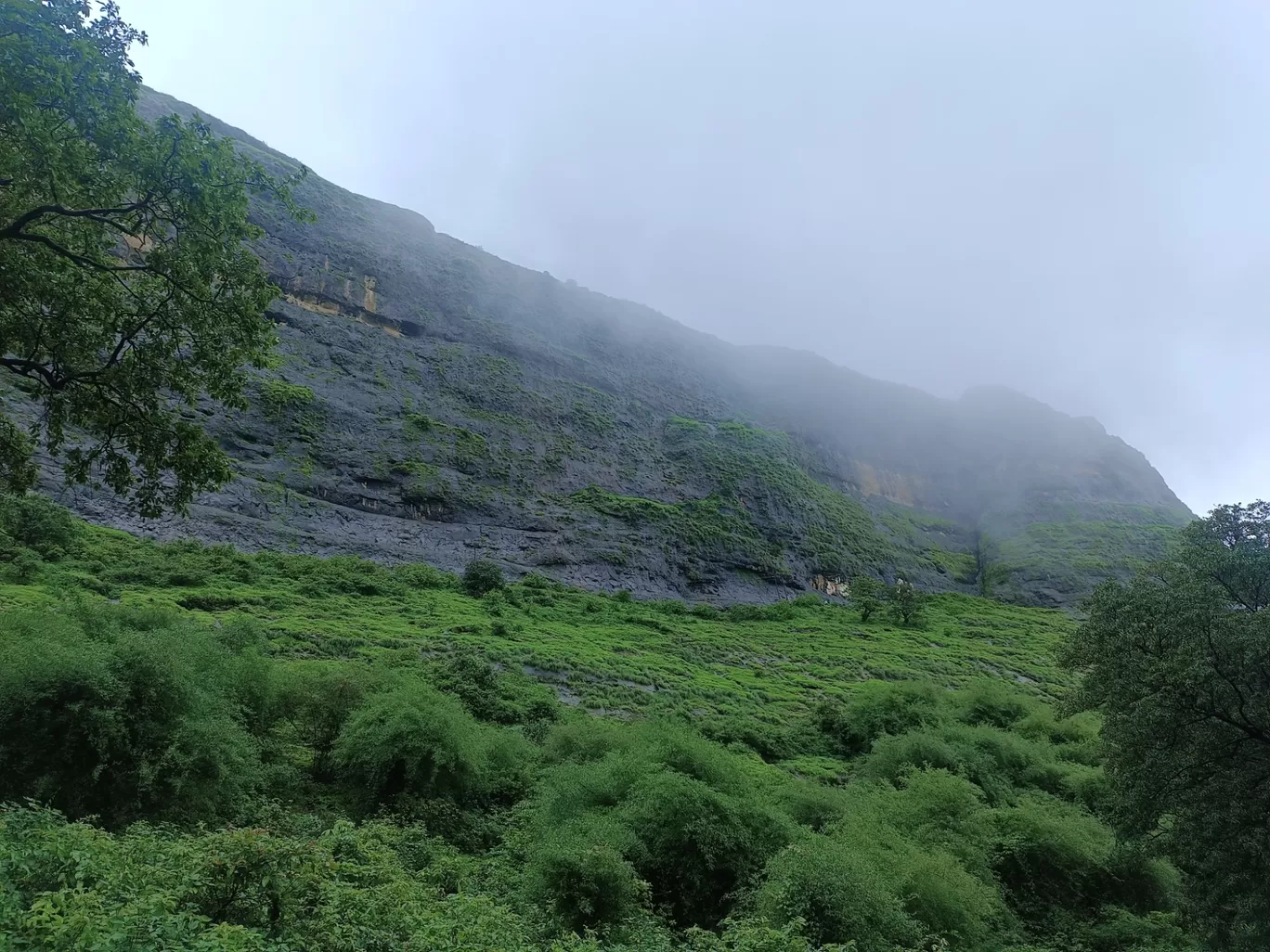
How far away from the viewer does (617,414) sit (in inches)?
3780

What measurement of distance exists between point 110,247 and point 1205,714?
20.5 meters

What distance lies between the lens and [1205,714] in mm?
12898

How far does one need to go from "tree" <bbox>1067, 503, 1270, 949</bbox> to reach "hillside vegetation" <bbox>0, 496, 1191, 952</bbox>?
5.45ft

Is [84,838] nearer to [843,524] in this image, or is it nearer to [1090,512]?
[843,524]

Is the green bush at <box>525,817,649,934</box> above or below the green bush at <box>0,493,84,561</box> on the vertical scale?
above

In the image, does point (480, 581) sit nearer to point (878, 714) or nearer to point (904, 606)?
point (878, 714)

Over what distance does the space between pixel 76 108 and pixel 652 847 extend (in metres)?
15.2

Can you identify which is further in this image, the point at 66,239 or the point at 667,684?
the point at 667,684

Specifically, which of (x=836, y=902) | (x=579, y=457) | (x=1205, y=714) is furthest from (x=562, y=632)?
(x=579, y=457)

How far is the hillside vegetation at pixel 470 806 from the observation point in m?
8.07

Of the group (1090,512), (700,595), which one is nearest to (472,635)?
(700,595)

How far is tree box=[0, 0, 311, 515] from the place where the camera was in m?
9.05

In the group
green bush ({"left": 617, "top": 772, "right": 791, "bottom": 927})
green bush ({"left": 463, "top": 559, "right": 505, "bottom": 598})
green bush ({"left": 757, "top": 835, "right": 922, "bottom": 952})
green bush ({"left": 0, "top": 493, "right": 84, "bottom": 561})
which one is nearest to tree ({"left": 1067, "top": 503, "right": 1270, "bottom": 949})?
green bush ({"left": 757, "top": 835, "right": 922, "bottom": 952})

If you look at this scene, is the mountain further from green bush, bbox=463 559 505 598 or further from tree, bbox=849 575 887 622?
tree, bbox=849 575 887 622
